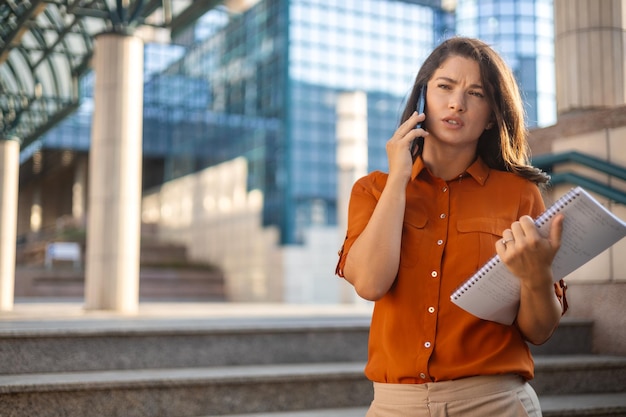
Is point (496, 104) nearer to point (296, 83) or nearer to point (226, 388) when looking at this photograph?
point (226, 388)

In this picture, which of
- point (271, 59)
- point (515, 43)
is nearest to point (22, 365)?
point (271, 59)

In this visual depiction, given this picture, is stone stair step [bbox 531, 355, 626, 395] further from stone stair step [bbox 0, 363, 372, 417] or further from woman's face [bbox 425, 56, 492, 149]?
woman's face [bbox 425, 56, 492, 149]

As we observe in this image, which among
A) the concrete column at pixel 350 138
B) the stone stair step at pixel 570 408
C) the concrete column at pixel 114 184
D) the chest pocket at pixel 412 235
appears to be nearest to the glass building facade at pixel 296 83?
the concrete column at pixel 350 138

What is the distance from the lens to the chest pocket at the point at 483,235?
1966 mm

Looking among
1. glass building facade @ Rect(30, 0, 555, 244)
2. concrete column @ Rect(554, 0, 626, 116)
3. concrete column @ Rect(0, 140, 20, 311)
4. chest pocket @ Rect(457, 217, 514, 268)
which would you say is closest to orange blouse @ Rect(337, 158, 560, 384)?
chest pocket @ Rect(457, 217, 514, 268)

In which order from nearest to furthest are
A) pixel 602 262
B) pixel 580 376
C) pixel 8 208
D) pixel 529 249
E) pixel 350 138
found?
pixel 529 249
pixel 580 376
pixel 602 262
pixel 350 138
pixel 8 208

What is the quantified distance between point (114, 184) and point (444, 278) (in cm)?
989

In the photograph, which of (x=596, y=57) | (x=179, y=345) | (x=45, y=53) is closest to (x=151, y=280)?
(x=45, y=53)

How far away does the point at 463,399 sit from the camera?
1.91m

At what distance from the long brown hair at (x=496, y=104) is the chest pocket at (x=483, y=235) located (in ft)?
0.63

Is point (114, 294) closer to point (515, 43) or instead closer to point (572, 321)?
point (572, 321)

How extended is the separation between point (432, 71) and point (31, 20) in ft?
49.3

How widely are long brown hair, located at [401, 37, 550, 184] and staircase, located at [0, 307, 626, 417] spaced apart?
8.84 ft

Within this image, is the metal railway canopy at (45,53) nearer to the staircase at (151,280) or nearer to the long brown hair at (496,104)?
the staircase at (151,280)
